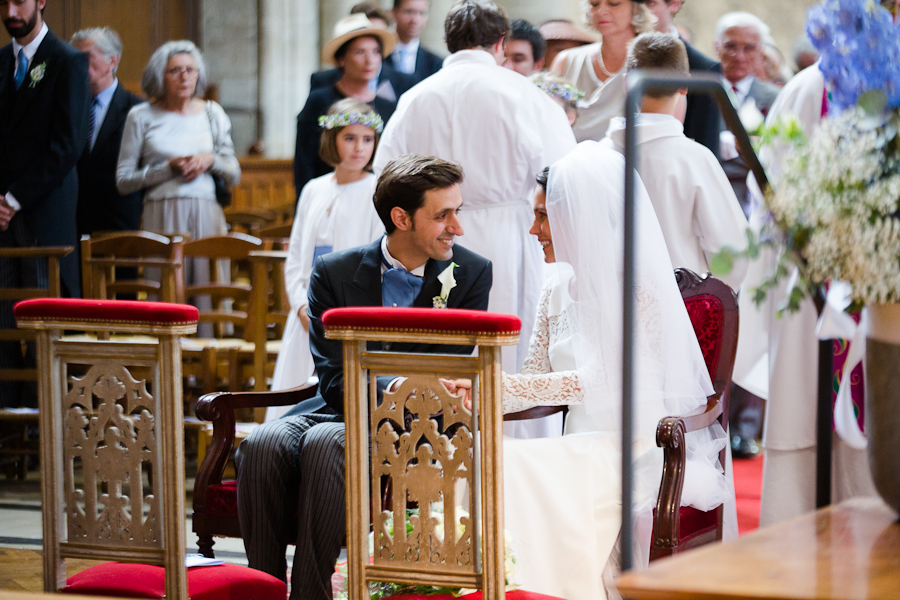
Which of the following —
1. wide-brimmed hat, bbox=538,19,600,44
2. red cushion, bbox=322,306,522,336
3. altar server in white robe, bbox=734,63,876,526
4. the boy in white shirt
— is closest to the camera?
red cushion, bbox=322,306,522,336

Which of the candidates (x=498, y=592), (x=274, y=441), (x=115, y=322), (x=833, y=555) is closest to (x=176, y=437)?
(x=115, y=322)

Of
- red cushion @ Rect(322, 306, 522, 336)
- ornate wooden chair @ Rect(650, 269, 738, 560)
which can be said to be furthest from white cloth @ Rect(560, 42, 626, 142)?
red cushion @ Rect(322, 306, 522, 336)

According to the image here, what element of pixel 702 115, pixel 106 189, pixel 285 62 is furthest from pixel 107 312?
pixel 285 62

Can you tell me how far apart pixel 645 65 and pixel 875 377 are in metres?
2.20

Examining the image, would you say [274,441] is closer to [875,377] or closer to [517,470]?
[517,470]

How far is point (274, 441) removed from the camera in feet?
8.82

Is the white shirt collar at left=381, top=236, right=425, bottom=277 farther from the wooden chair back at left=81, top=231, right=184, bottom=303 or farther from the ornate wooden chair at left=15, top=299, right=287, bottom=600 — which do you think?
the wooden chair back at left=81, top=231, right=184, bottom=303

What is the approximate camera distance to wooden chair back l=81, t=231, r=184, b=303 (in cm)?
473

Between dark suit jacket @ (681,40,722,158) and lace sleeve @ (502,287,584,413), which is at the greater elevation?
dark suit jacket @ (681,40,722,158)

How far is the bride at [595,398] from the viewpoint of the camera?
8.45 ft

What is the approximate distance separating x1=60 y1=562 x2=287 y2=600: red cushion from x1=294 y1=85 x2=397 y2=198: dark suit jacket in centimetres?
337

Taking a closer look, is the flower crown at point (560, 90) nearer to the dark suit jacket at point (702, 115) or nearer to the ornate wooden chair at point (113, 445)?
the dark suit jacket at point (702, 115)

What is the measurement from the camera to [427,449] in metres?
2.00

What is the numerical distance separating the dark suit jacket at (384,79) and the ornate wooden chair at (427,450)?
3.75 m
